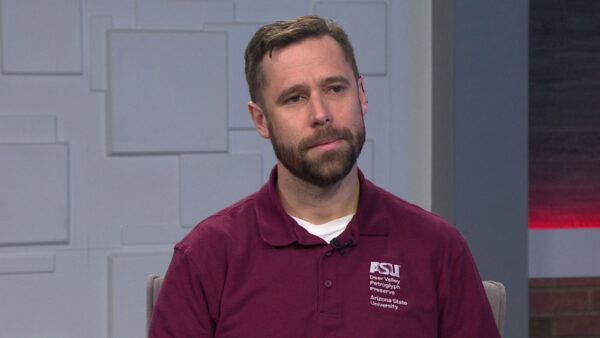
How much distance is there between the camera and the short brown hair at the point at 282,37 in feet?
4.66

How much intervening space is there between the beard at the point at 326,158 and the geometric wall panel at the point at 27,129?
54.7 inches

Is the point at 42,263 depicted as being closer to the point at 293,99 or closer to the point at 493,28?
the point at 293,99

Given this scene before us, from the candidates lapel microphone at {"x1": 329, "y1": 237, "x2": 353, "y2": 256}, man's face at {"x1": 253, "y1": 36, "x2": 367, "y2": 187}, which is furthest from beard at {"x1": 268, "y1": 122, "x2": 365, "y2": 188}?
lapel microphone at {"x1": 329, "y1": 237, "x2": 353, "y2": 256}

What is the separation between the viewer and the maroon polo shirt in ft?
4.30

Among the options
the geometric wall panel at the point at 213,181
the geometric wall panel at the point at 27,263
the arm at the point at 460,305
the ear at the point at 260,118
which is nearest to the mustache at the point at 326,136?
the ear at the point at 260,118

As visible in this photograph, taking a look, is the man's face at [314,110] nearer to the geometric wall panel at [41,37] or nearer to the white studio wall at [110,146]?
the white studio wall at [110,146]

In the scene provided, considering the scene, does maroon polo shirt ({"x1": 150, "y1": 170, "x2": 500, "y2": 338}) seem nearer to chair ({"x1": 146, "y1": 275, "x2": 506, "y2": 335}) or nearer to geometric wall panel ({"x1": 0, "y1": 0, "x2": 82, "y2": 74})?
chair ({"x1": 146, "y1": 275, "x2": 506, "y2": 335})

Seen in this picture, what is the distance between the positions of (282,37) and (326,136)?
0.20m

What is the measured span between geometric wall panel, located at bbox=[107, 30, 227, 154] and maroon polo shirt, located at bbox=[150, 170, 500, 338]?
3.96ft

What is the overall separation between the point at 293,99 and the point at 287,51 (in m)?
0.09

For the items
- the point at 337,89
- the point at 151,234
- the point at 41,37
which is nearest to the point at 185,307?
the point at 337,89

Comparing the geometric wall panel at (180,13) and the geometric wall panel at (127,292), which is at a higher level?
the geometric wall panel at (180,13)

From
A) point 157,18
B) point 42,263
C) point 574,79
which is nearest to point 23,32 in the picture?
point 157,18

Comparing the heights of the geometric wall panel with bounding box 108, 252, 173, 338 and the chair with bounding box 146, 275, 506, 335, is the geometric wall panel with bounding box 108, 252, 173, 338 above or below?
below
